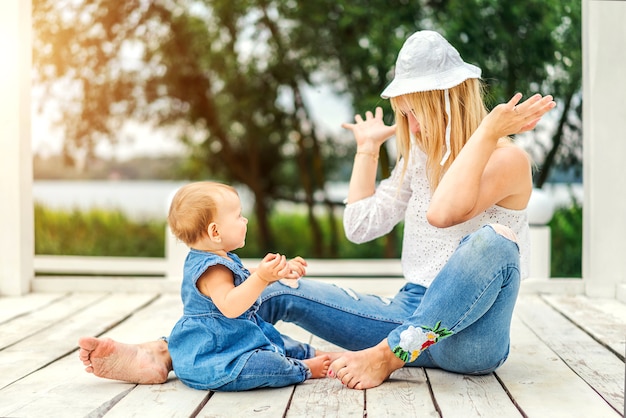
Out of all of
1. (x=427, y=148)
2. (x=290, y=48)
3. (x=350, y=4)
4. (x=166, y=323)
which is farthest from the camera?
(x=290, y=48)

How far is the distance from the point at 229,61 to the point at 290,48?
0.51m

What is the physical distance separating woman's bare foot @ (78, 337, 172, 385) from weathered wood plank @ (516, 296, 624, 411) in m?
0.99

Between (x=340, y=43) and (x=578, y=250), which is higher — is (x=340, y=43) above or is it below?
above

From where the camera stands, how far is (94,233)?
19.8 ft

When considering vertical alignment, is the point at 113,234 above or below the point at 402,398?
below

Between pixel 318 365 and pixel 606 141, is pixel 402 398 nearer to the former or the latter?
pixel 318 365

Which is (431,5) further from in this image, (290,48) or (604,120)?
(604,120)

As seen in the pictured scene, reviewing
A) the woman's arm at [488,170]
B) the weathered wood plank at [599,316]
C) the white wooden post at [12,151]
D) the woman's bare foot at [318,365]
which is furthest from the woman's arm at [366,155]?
the white wooden post at [12,151]

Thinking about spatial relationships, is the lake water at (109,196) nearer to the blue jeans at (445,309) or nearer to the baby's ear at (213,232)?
the blue jeans at (445,309)

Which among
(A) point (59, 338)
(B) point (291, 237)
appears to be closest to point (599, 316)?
(A) point (59, 338)

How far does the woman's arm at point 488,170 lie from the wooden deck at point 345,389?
15.5 inches

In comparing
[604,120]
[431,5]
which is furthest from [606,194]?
[431,5]

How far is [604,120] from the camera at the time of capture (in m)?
3.12

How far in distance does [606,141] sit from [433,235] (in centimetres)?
155
